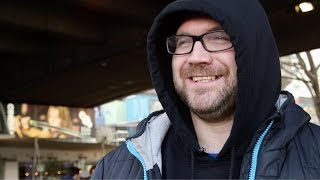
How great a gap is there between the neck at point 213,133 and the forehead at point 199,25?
34 cm

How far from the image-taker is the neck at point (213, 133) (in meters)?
1.97

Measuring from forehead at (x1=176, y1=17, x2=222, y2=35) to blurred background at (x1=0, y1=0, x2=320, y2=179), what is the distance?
812cm

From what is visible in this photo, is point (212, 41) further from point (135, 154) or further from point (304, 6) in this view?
point (304, 6)

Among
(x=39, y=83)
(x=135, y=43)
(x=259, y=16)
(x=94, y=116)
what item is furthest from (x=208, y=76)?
(x=94, y=116)

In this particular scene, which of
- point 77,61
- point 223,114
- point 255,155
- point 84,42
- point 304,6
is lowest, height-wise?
point 255,155

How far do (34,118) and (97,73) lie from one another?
8.31 m

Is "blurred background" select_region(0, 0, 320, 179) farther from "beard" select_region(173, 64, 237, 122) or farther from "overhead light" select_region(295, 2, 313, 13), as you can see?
"beard" select_region(173, 64, 237, 122)

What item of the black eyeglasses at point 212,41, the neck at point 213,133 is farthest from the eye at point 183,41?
the neck at point 213,133

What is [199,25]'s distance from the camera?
199 centimetres

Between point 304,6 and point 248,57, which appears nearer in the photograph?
point 248,57

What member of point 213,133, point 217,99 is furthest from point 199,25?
point 213,133

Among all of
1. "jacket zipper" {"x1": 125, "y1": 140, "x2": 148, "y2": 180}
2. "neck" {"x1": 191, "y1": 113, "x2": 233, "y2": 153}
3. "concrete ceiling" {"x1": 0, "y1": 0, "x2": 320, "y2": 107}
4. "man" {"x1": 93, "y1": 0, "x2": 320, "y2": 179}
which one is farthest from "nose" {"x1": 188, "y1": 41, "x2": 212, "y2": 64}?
"concrete ceiling" {"x1": 0, "y1": 0, "x2": 320, "y2": 107}

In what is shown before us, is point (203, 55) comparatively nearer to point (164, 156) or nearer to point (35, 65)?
point (164, 156)

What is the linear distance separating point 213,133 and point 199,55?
31 centimetres
